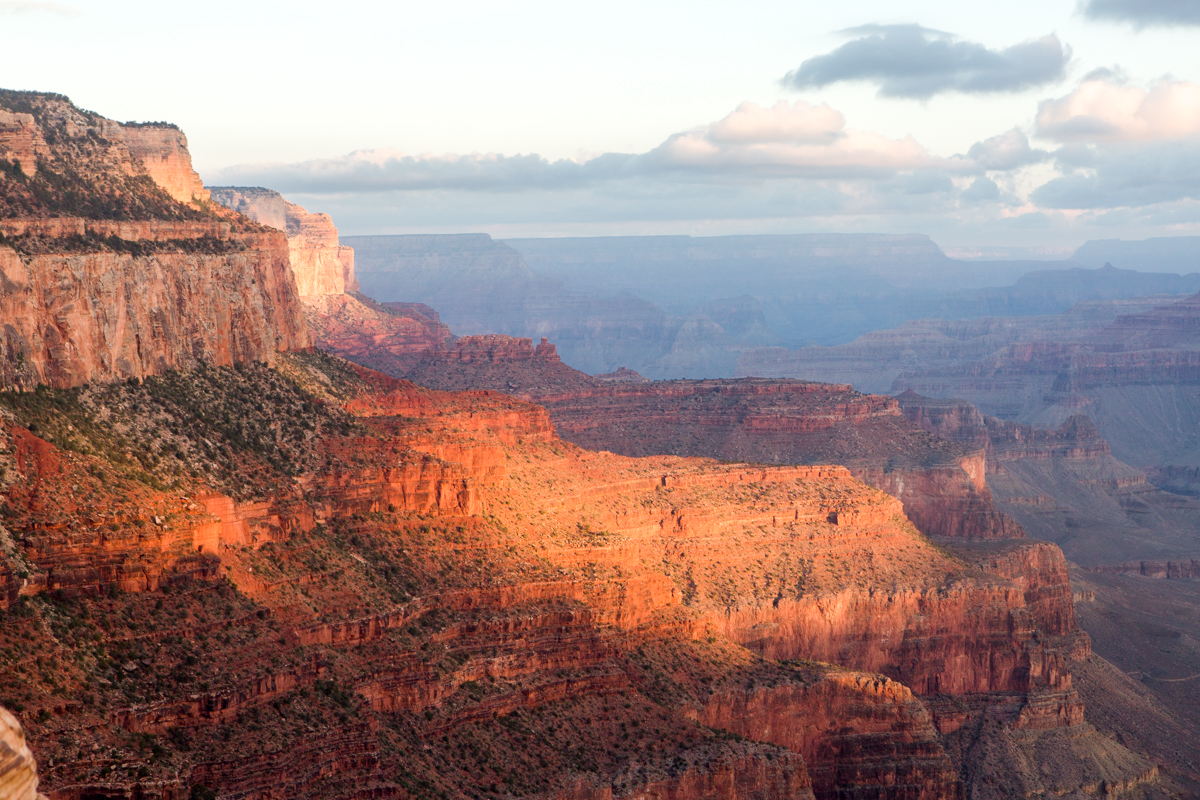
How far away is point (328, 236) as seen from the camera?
182 metres

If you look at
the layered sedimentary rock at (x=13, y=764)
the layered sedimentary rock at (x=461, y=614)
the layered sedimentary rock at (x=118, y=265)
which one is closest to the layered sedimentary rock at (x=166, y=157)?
the layered sedimentary rock at (x=118, y=265)

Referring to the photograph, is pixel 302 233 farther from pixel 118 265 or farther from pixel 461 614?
pixel 461 614

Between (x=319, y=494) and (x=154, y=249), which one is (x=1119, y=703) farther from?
(x=154, y=249)

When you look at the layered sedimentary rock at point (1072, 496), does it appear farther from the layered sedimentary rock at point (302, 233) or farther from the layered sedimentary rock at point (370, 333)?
the layered sedimentary rock at point (302, 233)

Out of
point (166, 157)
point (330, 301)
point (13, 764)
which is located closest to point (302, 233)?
point (330, 301)

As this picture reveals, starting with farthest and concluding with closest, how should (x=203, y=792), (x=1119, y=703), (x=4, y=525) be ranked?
(x=1119, y=703) < (x=4, y=525) < (x=203, y=792)

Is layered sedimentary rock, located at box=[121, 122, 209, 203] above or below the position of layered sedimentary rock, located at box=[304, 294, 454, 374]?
above

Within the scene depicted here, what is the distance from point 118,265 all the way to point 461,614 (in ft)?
63.4

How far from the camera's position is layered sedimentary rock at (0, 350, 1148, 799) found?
4841 cm

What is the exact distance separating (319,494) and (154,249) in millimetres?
12957

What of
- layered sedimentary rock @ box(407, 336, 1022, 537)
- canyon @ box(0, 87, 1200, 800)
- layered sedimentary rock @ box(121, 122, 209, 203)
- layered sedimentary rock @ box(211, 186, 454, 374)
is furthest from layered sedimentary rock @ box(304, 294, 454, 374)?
layered sedimentary rock @ box(121, 122, 209, 203)

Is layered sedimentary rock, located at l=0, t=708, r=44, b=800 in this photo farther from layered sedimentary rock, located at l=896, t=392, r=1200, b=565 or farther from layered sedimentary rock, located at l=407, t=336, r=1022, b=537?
layered sedimentary rock, located at l=896, t=392, r=1200, b=565

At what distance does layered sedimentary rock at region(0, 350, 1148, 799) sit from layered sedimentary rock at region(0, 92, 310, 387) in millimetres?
1922

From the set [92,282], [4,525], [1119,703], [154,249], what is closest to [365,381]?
[154,249]
